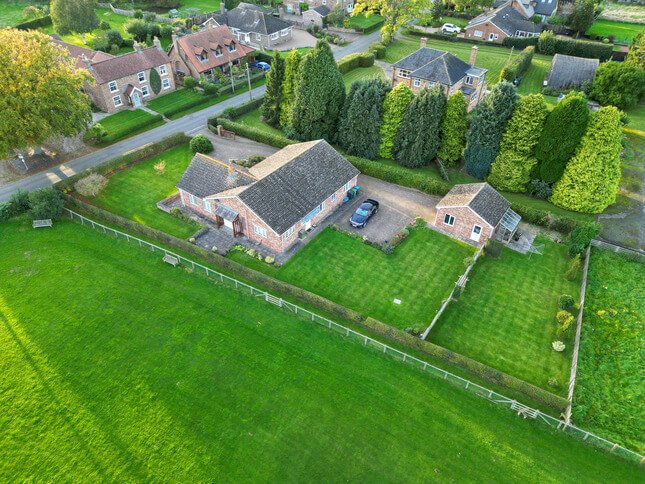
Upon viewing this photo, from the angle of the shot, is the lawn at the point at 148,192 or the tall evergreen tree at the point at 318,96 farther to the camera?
the tall evergreen tree at the point at 318,96

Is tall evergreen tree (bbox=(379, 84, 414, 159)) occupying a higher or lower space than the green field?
higher

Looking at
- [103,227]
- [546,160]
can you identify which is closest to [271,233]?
[103,227]

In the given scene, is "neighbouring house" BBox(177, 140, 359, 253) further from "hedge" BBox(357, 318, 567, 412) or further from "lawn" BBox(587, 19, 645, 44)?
"lawn" BBox(587, 19, 645, 44)

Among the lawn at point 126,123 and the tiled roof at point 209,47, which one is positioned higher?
the tiled roof at point 209,47

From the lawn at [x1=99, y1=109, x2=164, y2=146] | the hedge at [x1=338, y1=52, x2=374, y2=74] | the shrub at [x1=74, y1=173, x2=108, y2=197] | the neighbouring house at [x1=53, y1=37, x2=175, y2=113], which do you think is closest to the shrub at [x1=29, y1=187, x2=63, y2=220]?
the shrub at [x1=74, y1=173, x2=108, y2=197]

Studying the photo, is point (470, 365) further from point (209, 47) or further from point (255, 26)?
point (255, 26)

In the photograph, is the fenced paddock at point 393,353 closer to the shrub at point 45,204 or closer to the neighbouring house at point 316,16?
the shrub at point 45,204

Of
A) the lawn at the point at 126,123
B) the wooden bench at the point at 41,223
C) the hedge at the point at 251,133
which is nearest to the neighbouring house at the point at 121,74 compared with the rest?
the lawn at the point at 126,123
